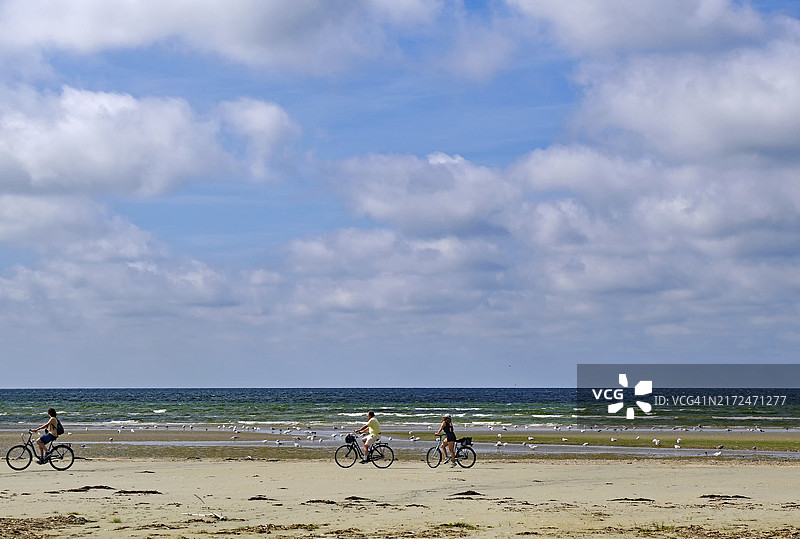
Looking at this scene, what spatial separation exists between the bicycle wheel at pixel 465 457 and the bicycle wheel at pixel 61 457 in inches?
496

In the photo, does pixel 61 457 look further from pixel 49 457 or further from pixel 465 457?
pixel 465 457

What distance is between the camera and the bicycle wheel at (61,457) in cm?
2745

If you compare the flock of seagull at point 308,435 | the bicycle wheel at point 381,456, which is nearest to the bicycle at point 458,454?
the bicycle wheel at point 381,456

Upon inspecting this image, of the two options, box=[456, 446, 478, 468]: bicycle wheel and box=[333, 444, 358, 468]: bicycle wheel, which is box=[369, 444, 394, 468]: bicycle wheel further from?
box=[456, 446, 478, 468]: bicycle wheel

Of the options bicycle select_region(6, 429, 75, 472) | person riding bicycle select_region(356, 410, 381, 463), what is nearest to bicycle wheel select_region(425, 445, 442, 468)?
person riding bicycle select_region(356, 410, 381, 463)

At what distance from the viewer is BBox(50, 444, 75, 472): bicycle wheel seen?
2745cm

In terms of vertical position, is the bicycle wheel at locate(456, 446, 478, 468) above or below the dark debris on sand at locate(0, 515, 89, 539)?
below

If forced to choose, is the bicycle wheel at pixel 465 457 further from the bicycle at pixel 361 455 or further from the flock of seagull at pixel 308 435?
the flock of seagull at pixel 308 435

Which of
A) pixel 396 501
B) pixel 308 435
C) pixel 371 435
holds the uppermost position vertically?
pixel 371 435

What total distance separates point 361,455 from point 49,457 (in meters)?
9.92

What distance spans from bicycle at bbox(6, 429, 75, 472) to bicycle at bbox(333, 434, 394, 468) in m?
8.76

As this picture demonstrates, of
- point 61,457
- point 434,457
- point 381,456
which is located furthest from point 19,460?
point 434,457

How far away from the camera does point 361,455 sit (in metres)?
29.1

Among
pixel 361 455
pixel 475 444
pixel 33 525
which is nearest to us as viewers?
pixel 33 525
